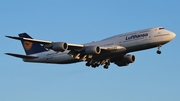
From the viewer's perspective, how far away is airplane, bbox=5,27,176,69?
238 feet

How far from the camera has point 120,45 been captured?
2923 inches

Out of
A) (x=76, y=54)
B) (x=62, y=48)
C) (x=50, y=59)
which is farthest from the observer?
(x=50, y=59)

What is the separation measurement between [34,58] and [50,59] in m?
3.51

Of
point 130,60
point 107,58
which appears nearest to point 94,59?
point 107,58

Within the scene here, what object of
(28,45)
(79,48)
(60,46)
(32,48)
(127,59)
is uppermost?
(28,45)

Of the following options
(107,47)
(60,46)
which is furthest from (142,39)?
(60,46)

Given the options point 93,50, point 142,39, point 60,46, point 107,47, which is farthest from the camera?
point 107,47

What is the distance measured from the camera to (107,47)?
75375 mm

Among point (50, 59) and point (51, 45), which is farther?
point (50, 59)

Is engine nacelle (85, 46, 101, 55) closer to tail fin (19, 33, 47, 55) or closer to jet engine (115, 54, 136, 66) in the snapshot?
jet engine (115, 54, 136, 66)

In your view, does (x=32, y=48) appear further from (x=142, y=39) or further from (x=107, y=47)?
(x=142, y=39)

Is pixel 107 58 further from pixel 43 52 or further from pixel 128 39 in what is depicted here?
pixel 43 52

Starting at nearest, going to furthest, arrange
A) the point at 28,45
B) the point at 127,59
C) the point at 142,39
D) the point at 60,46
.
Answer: the point at 60,46
the point at 142,39
the point at 127,59
the point at 28,45

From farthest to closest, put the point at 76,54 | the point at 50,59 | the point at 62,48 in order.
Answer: the point at 50,59 < the point at 76,54 < the point at 62,48
